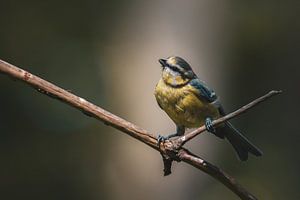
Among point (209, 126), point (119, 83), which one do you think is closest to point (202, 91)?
point (209, 126)

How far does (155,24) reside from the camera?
5.32 m

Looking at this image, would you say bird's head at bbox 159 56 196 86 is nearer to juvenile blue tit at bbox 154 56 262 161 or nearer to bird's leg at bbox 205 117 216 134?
juvenile blue tit at bbox 154 56 262 161

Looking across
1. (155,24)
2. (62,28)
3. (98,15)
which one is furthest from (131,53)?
(62,28)

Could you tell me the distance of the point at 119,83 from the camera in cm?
646

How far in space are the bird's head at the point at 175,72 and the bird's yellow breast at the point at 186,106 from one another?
0.10 feet

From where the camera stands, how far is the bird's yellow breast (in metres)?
3.39

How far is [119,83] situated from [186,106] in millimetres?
3106

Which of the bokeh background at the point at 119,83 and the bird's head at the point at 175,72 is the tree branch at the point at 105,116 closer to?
the bird's head at the point at 175,72

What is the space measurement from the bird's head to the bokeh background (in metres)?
1.60

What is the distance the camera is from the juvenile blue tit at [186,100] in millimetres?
3393

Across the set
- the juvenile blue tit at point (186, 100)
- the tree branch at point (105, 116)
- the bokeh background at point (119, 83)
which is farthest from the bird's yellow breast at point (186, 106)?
the bokeh background at point (119, 83)

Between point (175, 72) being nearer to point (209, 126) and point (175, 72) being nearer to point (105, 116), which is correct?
point (209, 126)

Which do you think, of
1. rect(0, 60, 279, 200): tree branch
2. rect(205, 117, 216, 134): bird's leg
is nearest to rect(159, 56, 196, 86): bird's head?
rect(205, 117, 216, 134): bird's leg

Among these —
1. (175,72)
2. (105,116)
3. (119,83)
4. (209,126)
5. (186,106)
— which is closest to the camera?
(105,116)
